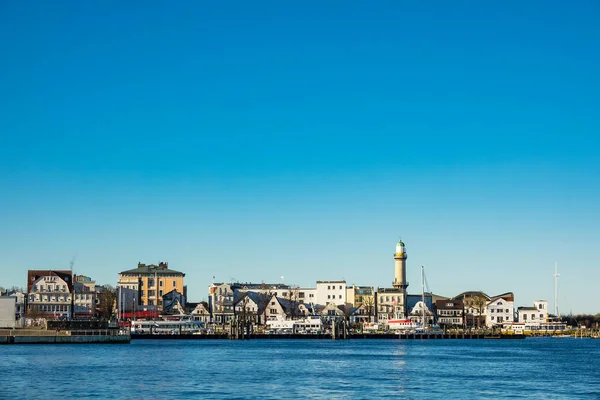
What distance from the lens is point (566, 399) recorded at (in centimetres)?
5900

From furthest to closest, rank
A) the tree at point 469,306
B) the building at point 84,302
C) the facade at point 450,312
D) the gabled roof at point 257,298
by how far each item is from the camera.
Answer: the facade at point 450,312 → the tree at point 469,306 → the gabled roof at point 257,298 → the building at point 84,302

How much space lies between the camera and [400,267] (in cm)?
19400

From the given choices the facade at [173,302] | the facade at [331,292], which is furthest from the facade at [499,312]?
the facade at [173,302]

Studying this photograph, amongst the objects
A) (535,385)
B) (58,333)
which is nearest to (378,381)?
(535,385)

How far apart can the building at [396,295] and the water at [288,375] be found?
77868mm

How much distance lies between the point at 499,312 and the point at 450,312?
10.5m

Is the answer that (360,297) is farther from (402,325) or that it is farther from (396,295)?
(402,325)

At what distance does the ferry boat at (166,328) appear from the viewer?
517 ft

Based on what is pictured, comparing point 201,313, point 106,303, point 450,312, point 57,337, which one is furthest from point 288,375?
point 450,312

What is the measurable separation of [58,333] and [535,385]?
77122 millimetres

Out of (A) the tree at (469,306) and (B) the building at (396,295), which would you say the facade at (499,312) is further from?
(B) the building at (396,295)

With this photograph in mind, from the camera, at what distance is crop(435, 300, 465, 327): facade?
648ft

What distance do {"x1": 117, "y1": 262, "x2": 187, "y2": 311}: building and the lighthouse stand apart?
45237 millimetres

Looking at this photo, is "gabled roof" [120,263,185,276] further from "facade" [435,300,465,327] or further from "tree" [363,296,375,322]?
"facade" [435,300,465,327]
